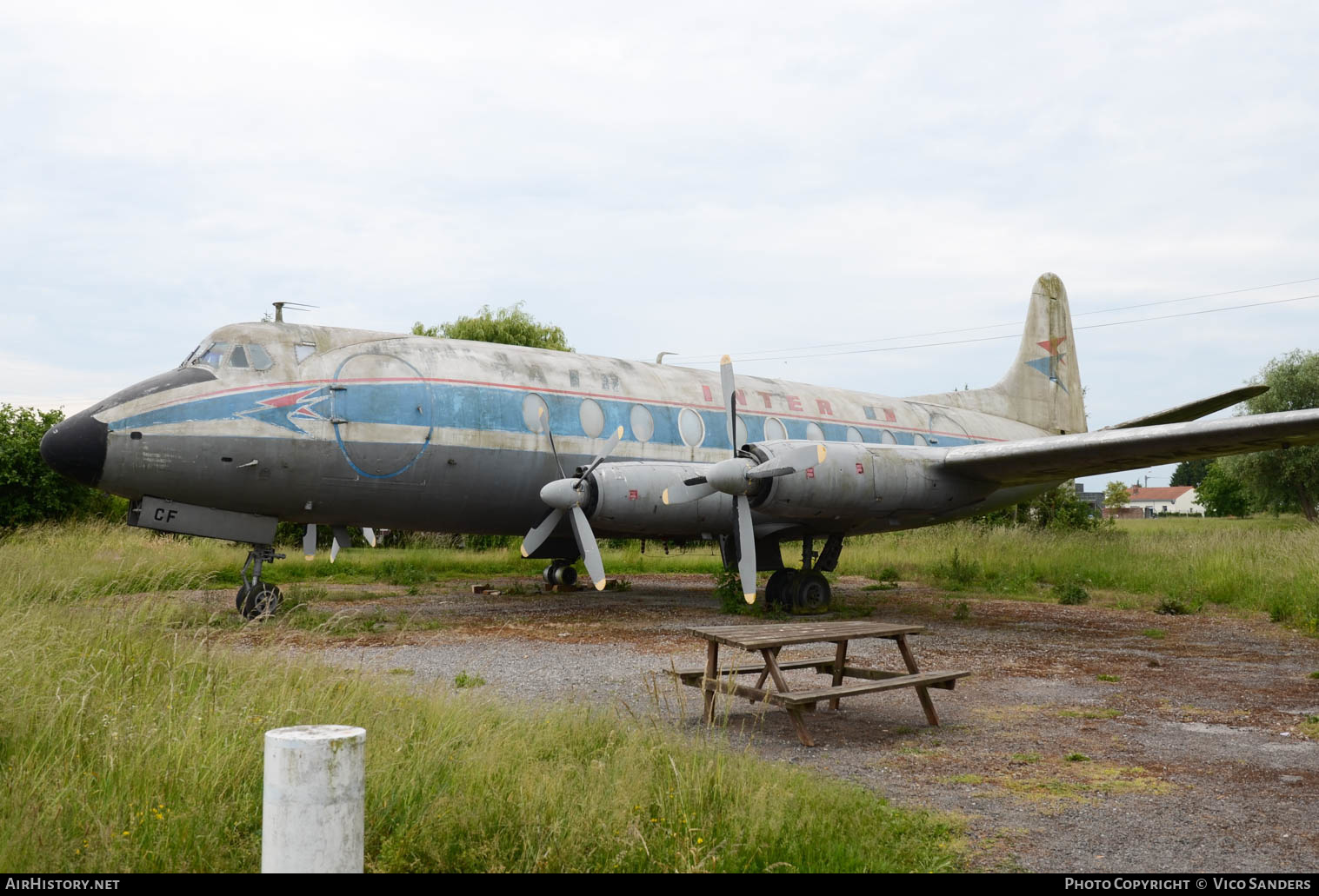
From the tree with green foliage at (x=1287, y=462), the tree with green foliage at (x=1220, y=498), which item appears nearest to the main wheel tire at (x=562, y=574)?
the tree with green foliage at (x=1287, y=462)

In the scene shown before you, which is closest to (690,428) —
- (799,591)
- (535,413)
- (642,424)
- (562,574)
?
(642,424)

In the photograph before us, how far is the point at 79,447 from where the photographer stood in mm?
11719

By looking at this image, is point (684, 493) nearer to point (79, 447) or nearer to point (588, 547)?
point (588, 547)

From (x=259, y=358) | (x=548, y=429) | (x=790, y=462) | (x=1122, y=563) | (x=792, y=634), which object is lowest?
(x=1122, y=563)

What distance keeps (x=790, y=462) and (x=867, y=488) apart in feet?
5.60

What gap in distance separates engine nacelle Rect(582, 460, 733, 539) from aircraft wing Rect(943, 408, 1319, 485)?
4523 mm

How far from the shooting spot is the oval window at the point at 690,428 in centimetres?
1633

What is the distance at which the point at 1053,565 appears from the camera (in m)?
22.0

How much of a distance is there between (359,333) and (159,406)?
309 centimetres

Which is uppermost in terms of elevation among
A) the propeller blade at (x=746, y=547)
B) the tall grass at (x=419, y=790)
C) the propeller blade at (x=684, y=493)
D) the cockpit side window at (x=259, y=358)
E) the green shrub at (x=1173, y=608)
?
the cockpit side window at (x=259, y=358)

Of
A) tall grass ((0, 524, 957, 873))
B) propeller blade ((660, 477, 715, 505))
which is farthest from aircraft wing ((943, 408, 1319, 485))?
tall grass ((0, 524, 957, 873))

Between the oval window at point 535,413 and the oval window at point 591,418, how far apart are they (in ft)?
2.10

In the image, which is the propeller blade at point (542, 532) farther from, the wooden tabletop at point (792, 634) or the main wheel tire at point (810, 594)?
the wooden tabletop at point (792, 634)

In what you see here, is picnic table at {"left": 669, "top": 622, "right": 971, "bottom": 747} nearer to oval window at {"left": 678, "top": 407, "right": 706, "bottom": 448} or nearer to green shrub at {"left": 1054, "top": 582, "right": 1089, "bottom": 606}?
oval window at {"left": 678, "top": 407, "right": 706, "bottom": 448}
